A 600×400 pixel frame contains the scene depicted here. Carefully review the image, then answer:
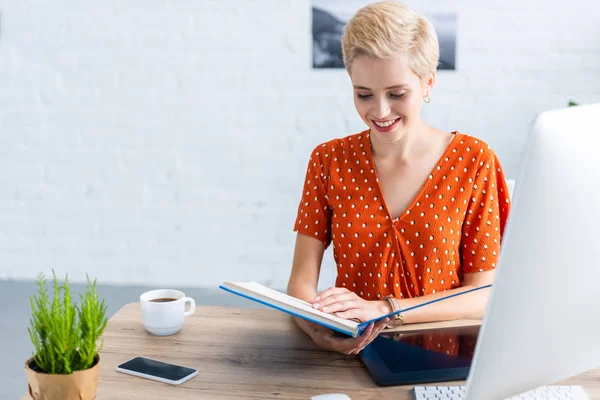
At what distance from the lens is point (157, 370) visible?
3.61 feet

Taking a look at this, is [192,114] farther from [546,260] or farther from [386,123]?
[546,260]

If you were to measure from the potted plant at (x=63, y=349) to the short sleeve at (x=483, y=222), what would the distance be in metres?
0.89

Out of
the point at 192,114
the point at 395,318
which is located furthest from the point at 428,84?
the point at 192,114

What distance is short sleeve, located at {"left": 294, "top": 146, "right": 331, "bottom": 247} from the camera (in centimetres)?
160

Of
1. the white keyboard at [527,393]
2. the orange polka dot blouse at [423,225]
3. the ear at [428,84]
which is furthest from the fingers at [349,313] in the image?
the ear at [428,84]

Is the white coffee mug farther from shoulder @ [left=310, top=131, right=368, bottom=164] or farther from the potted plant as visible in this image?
shoulder @ [left=310, top=131, right=368, bottom=164]

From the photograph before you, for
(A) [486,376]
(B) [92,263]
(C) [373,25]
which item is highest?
(C) [373,25]

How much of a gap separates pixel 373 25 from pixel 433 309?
0.58 meters

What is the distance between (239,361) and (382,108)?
0.60 metres

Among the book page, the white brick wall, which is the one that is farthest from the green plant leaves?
the white brick wall

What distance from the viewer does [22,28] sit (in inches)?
122

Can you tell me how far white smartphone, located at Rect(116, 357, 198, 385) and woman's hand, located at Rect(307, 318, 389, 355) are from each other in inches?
8.9

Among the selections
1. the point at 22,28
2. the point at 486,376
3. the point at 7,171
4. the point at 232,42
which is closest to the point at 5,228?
the point at 7,171

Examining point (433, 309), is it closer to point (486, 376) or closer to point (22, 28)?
point (486, 376)
